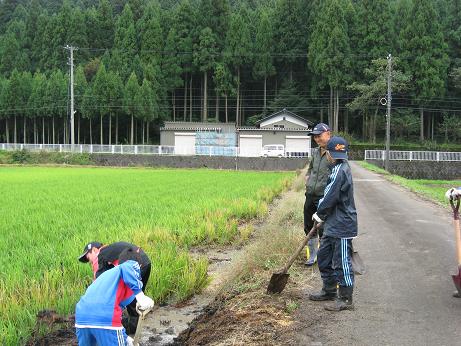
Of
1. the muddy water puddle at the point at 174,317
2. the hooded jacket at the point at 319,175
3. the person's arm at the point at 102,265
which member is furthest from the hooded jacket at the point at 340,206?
the person's arm at the point at 102,265

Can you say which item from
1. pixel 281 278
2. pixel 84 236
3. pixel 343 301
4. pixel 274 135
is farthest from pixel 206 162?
pixel 343 301

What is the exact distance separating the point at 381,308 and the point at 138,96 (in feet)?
139

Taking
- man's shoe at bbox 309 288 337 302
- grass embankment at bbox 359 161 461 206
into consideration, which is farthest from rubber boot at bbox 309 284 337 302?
grass embankment at bbox 359 161 461 206

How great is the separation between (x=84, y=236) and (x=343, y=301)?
13.3ft

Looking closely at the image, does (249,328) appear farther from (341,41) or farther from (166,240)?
(341,41)

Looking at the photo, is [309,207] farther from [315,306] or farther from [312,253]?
[315,306]

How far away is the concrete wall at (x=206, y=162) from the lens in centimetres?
3359

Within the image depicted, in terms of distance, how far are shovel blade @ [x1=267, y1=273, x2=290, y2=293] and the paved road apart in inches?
17.7

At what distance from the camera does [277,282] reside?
441cm

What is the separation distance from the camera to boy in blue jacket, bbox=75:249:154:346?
94.7 inches

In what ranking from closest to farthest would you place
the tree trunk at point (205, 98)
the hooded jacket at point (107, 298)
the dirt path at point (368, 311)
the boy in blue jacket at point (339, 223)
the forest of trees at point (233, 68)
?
the hooded jacket at point (107, 298) < the dirt path at point (368, 311) < the boy in blue jacket at point (339, 223) < the forest of trees at point (233, 68) < the tree trunk at point (205, 98)

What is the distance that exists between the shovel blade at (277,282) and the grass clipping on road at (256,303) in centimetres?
6

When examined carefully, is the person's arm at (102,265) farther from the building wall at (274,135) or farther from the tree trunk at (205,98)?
the tree trunk at (205,98)

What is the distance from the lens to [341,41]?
145 feet
